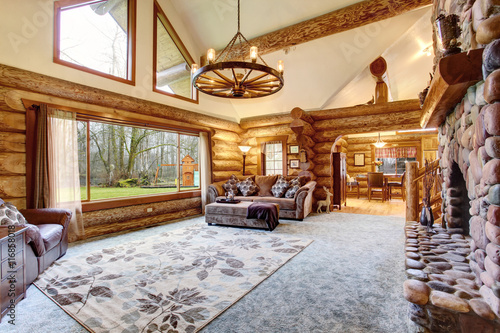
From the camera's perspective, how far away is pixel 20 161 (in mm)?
3738

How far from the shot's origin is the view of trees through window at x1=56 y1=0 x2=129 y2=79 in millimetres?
4343

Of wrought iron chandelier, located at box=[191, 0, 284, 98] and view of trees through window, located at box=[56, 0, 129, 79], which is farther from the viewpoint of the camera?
view of trees through window, located at box=[56, 0, 129, 79]

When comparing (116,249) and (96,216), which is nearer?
(116,249)

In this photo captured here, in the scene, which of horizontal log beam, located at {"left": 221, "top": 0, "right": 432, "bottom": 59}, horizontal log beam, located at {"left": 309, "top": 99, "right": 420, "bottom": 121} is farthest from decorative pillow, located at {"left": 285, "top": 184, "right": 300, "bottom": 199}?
horizontal log beam, located at {"left": 221, "top": 0, "right": 432, "bottom": 59}

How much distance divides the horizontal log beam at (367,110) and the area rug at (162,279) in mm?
4101

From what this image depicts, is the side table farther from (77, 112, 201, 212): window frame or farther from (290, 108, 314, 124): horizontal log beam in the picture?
(290, 108, 314, 124): horizontal log beam

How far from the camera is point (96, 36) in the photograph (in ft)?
15.9

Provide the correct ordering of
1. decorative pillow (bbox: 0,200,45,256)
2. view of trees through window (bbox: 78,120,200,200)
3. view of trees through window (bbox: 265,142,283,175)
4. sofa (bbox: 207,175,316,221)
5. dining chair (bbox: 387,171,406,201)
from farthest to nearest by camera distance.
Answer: dining chair (bbox: 387,171,406,201) < view of trees through window (bbox: 265,142,283,175) < view of trees through window (bbox: 78,120,200,200) < sofa (bbox: 207,175,316,221) < decorative pillow (bbox: 0,200,45,256)

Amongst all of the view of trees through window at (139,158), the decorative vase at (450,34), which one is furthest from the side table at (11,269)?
the view of trees through window at (139,158)

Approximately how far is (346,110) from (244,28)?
3366 mm

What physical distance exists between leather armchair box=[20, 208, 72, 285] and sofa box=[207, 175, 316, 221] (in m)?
3.06

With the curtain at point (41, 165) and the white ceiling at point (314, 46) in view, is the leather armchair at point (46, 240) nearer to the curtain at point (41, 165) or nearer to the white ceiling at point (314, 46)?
Result: the curtain at point (41, 165)

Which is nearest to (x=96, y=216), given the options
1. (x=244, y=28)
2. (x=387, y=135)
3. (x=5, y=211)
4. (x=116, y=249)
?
(x=116, y=249)

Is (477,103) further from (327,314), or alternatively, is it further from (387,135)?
(387,135)
